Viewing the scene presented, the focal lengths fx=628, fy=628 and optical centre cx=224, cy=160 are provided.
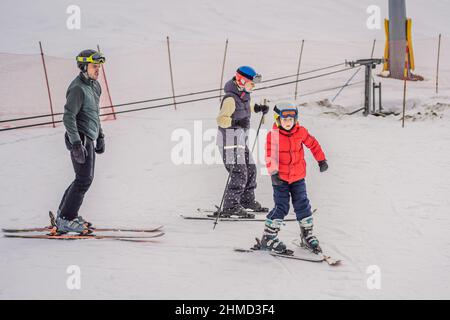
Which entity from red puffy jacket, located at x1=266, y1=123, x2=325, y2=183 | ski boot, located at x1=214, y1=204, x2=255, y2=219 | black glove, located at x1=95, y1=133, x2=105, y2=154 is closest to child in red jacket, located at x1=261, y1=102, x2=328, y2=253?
red puffy jacket, located at x1=266, y1=123, x2=325, y2=183

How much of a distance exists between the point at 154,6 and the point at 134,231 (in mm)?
27554

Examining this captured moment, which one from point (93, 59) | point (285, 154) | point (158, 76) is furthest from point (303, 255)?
point (158, 76)

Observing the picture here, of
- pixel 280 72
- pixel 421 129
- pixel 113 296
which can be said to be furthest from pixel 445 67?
pixel 113 296

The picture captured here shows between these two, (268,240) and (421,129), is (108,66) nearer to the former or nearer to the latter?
(421,129)

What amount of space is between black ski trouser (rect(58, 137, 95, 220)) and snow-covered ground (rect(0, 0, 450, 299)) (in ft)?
1.13

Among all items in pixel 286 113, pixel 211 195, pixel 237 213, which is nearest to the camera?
pixel 286 113

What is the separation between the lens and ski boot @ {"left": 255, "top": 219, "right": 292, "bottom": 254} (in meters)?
5.94

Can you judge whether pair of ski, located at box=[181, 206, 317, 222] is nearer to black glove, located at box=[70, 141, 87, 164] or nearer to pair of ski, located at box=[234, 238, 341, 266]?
pair of ski, located at box=[234, 238, 341, 266]

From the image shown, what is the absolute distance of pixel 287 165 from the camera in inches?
229

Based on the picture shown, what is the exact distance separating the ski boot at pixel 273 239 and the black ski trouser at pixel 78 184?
6.36 feet

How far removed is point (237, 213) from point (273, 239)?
52.8 inches

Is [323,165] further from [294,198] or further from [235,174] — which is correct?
[235,174]

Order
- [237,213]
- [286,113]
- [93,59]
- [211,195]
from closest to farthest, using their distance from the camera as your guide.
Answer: [286,113] < [93,59] < [237,213] < [211,195]

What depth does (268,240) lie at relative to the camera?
6.00 meters
